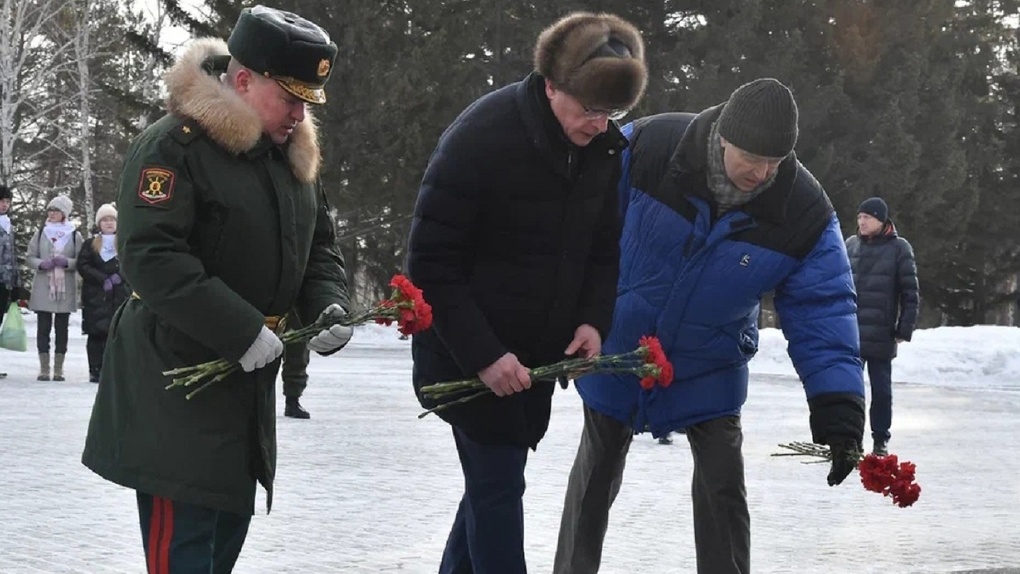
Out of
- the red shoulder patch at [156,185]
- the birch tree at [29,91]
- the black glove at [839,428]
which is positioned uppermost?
the birch tree at [29,91]

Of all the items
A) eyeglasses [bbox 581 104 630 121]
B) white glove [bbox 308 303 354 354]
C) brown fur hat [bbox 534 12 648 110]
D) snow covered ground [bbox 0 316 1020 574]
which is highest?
brown fur hat [bbox 534 12 648 110]

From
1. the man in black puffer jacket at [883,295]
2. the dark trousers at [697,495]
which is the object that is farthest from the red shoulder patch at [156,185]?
the man in black puffer jacket at [883,295]

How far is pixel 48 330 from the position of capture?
16.2 metres

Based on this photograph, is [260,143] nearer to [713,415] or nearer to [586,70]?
[586,70]

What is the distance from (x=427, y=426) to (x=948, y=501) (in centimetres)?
436

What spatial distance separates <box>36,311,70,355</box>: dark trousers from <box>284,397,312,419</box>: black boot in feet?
12.1

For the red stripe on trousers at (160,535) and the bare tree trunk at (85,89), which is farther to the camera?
the bare tree trunk at (85,89)

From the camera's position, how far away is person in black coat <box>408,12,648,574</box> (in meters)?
4.48

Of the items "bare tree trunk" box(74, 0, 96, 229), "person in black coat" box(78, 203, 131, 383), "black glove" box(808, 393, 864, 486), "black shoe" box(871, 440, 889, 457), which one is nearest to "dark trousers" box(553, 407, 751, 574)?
"black glove" box(808, 393, 864, 486)

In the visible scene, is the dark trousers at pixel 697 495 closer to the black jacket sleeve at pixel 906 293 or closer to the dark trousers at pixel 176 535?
the dark trousers at pixel 176 535

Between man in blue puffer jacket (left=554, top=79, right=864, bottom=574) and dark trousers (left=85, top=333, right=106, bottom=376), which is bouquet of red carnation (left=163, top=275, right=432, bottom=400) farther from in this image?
dark trousers (left=85, top=333, right=106, bottom=376)

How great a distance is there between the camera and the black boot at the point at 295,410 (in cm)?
1291

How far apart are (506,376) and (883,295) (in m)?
8.37

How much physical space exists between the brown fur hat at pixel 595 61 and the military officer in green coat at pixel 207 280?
60cm
